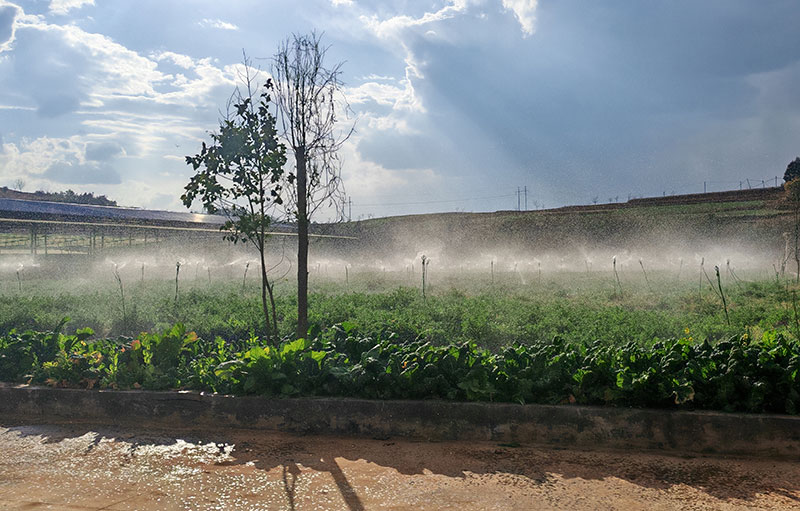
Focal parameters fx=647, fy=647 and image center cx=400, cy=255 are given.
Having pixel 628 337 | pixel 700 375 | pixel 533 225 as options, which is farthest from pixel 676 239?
pixel 700 375

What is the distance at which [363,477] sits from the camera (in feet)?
13.2

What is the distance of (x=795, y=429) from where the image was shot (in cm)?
420

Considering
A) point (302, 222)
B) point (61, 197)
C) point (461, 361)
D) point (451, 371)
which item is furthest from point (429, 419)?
point (61, 197)

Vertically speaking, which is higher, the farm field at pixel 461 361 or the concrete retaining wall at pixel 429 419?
the farm field at pixel 461 361

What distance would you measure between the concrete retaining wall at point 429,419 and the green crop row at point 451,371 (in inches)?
5.6

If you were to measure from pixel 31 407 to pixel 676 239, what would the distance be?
145 feet

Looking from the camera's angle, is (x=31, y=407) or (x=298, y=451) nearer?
(x=298, y=451)

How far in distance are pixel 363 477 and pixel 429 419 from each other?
0.90 m

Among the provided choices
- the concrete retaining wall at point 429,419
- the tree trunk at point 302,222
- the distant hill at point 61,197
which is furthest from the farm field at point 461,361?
the distant hill at point 61,197

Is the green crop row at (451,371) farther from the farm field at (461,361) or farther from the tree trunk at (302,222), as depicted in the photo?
the tree trunk at (302,222)

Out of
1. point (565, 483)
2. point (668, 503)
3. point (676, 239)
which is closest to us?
point (668, 503)

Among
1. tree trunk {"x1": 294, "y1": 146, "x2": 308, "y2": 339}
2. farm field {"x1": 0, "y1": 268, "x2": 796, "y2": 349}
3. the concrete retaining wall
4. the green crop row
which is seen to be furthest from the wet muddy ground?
farm field {"x1": 0, "y1": 268, "x2": 796, "y2": 349}

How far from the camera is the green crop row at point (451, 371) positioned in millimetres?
4523

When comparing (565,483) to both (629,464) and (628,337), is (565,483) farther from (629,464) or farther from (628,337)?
(628,337)
